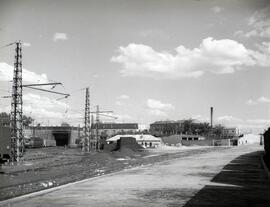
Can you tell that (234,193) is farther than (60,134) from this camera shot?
No

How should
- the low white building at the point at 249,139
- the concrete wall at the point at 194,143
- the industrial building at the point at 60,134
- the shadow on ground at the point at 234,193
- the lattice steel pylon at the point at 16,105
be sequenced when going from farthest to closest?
the low white building at the point at 249,139 → the concrete wall at the point at 194,143 → the industrial building at the point at 60,134 → the lattice steel pylon at the point at 16,105 → the shadow on ground at the point at 234,193

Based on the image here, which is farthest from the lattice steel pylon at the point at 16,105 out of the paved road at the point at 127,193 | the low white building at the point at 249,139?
the low white building at the point at 249,139

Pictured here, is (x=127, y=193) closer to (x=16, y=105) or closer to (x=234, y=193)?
(x=234, y=193)

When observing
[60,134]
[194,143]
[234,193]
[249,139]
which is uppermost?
[234,193]

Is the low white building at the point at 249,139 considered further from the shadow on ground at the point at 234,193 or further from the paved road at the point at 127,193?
the paved road at the point at 127,193

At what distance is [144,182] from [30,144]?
205ft

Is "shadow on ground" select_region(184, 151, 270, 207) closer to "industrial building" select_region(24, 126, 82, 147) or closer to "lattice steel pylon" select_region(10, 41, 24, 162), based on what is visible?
"lattice steel pylon" select_region(10, 41, 24, 162)

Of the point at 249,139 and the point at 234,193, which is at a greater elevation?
the point at 234,193

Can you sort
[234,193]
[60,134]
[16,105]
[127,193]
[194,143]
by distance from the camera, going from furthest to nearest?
[194,143] < [60,134] < [16,105] < [234,193] < [127,193]

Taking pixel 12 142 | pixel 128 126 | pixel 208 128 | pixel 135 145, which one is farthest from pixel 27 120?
pixel 12 142

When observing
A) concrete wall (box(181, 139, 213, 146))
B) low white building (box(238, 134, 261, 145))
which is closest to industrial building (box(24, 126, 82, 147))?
Answer: concrete wall (box(181, 139, 213, 146))

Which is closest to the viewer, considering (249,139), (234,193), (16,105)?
(234,193)

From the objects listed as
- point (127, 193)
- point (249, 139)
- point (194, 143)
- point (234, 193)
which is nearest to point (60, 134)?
Result: point (194, 143)

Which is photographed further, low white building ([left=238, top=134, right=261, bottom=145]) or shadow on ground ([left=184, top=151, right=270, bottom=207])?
low white building ([left=238, top=134, right=261, bottom=145])
